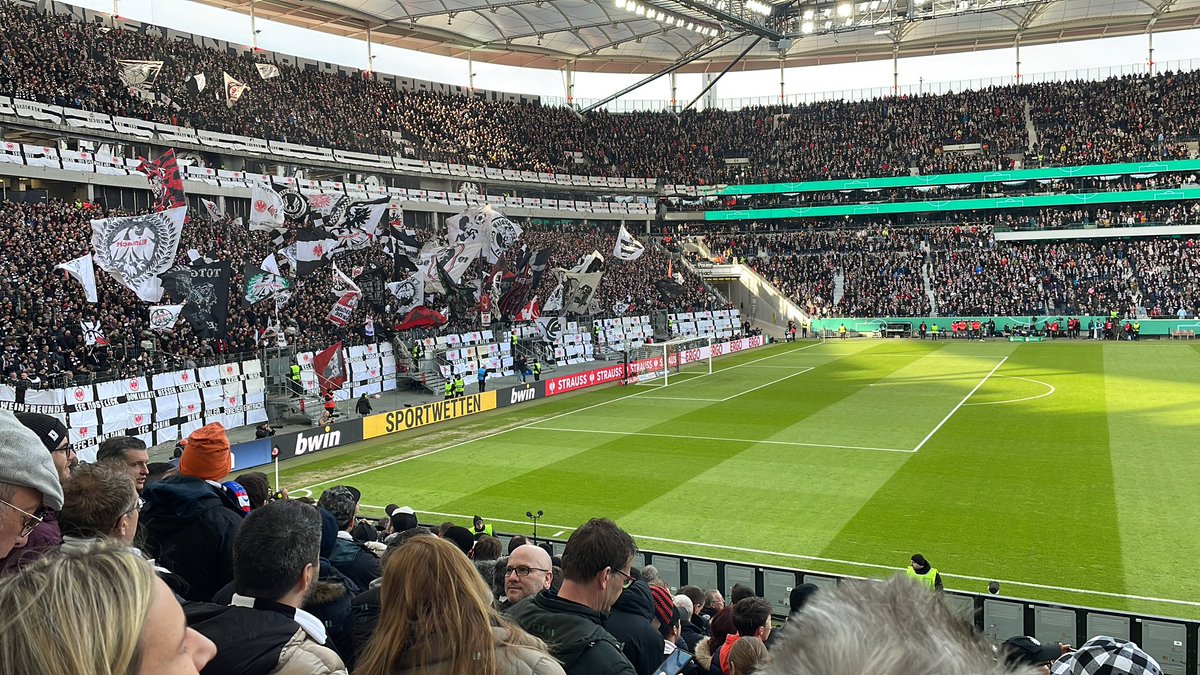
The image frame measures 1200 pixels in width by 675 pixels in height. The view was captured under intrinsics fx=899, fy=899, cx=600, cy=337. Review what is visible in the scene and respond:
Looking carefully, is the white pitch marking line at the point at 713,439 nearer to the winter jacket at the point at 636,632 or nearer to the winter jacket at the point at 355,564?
the winter jacket at the point at 355,564

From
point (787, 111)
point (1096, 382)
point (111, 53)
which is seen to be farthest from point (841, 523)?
point (787, 111)

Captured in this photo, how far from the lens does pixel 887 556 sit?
16.3 meters

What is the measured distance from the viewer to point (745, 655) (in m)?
5.63

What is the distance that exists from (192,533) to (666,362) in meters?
38.2

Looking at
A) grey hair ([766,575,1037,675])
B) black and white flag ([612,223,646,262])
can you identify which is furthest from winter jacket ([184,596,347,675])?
black and white flag ([612,223,646,262])

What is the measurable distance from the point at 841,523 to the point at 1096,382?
986 inches

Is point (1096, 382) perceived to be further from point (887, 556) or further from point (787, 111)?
point (787, 111)

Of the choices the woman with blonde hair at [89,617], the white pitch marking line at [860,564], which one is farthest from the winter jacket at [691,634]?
the woman with blonde hair at [89,617]

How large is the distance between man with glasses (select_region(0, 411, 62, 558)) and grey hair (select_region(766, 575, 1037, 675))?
3119 mm

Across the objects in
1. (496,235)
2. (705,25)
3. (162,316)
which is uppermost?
(705,25)

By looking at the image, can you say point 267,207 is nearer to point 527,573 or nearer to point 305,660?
point 527,573

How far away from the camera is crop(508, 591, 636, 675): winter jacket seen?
3.72m

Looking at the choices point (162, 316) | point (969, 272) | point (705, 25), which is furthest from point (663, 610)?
point (969, 272)

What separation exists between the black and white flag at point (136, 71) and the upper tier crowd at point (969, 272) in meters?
46.2
